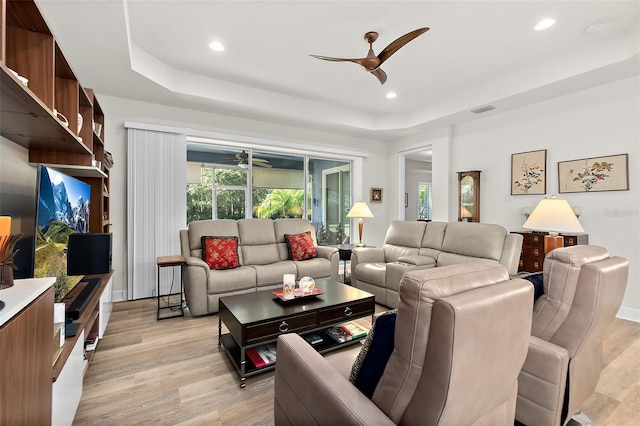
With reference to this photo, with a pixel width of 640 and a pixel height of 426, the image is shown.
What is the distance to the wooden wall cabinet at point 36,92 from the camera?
48.1 inches

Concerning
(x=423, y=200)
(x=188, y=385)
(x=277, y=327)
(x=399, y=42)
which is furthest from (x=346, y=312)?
(x=423, y=200)

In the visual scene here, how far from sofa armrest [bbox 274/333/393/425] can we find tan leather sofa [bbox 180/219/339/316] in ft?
6.89

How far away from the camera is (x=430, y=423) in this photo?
81 centimetres

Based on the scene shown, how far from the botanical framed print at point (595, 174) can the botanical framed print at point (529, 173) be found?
0.63 feet

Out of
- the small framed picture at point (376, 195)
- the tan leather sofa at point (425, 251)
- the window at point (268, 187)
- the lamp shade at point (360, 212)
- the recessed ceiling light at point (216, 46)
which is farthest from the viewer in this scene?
the small framed picture at point (376, 195)

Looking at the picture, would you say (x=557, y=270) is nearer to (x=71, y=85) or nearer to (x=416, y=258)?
(x=416, y=258)

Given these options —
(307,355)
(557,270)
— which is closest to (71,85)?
(307,355)

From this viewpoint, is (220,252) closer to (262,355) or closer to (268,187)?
(262,355)

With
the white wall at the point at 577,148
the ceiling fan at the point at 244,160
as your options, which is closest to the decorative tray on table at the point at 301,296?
the ceiling fan at the point at 244,160

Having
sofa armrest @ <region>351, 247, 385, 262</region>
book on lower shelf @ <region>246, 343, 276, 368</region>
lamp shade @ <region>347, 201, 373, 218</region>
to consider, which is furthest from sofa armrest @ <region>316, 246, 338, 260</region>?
book on lower shelf @ <region>246, 343, 276, 368</region>

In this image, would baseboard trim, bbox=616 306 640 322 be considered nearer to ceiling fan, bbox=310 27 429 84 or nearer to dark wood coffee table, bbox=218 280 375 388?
dark wood coffee table, bbox=218 280 375 388

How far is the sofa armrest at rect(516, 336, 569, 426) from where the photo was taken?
1.33 meters

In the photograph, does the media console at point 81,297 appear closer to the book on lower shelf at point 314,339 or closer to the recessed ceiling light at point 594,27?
the book on lower shelf at point 314,339

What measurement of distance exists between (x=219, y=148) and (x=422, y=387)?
15.0 ft
